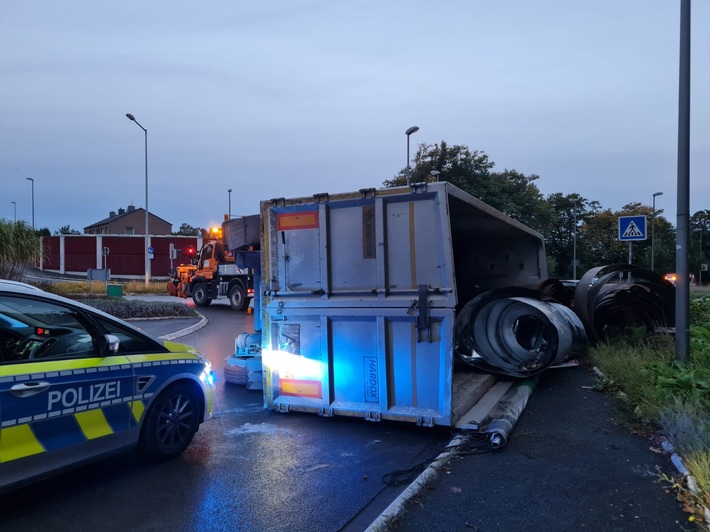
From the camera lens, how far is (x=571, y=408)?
6.39m

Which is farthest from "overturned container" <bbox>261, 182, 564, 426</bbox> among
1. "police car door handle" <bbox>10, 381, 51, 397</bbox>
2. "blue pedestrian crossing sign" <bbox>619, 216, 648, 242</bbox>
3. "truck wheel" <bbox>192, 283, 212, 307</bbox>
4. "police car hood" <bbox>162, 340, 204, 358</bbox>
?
"truck wheel" <bbox>192, 283, 212, 307</bbox>

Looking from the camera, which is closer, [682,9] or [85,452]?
[85,452]

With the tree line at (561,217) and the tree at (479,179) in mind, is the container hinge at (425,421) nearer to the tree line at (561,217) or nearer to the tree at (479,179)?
the tree line at (561,217)

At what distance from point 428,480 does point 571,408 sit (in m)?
2.97

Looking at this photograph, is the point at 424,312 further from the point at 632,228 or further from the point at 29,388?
the point at 632,228

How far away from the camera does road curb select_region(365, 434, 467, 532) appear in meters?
3.45

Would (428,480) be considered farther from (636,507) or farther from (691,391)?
(691,391)

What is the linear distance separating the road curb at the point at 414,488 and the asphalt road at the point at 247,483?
0.16 meters

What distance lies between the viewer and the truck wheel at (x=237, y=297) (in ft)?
69.2

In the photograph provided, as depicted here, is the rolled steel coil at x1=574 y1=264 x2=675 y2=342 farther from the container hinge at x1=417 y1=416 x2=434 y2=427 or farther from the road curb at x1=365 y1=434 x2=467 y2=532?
the road curb at x1=365 y1=434 x2=467 y2=532

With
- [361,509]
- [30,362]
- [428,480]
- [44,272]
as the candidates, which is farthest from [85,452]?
[44,272]

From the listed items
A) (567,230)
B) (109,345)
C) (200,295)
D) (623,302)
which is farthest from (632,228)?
(567,230)

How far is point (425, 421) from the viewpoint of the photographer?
5336 mm

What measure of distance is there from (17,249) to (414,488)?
18777mm
